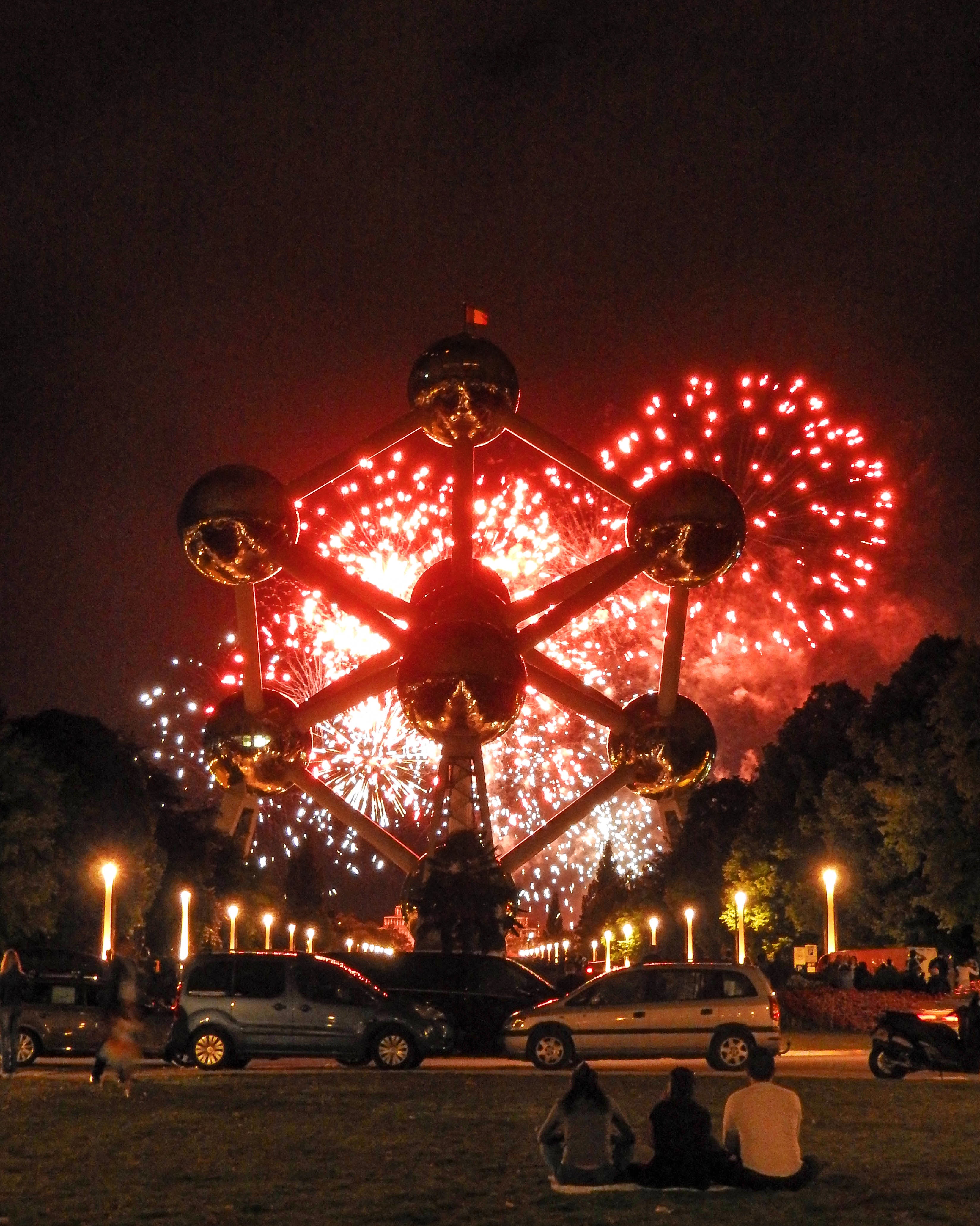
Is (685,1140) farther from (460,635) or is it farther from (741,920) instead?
(741,920)

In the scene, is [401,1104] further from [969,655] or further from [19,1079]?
[969,655]

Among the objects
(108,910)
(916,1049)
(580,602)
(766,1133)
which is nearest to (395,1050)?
(916,1049)

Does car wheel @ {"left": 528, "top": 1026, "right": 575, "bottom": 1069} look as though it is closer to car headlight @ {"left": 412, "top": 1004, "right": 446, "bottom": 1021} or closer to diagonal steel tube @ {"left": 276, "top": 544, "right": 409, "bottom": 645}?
car headlight @ {"left": 412, "top": 1004, "right": 446, "bottom": 1021}

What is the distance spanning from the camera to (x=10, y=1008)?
82.2 feet

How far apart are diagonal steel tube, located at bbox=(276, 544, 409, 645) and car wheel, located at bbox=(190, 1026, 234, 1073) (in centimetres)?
1392

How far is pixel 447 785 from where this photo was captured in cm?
4122

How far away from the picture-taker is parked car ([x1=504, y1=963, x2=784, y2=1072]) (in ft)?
86.5

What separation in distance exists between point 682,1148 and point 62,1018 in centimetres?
1905

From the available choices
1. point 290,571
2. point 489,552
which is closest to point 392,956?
point 290,571

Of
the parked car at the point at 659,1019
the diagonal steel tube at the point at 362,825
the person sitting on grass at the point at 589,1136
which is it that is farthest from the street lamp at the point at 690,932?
the person sitting on grass at the point at 589,1136

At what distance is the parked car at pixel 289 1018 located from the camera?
2619cm

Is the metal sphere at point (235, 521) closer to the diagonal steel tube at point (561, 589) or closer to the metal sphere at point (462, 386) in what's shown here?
the metal sphere at point (462, 386)

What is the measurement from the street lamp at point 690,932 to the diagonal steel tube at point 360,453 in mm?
35239

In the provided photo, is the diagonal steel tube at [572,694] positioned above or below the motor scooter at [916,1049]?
above
